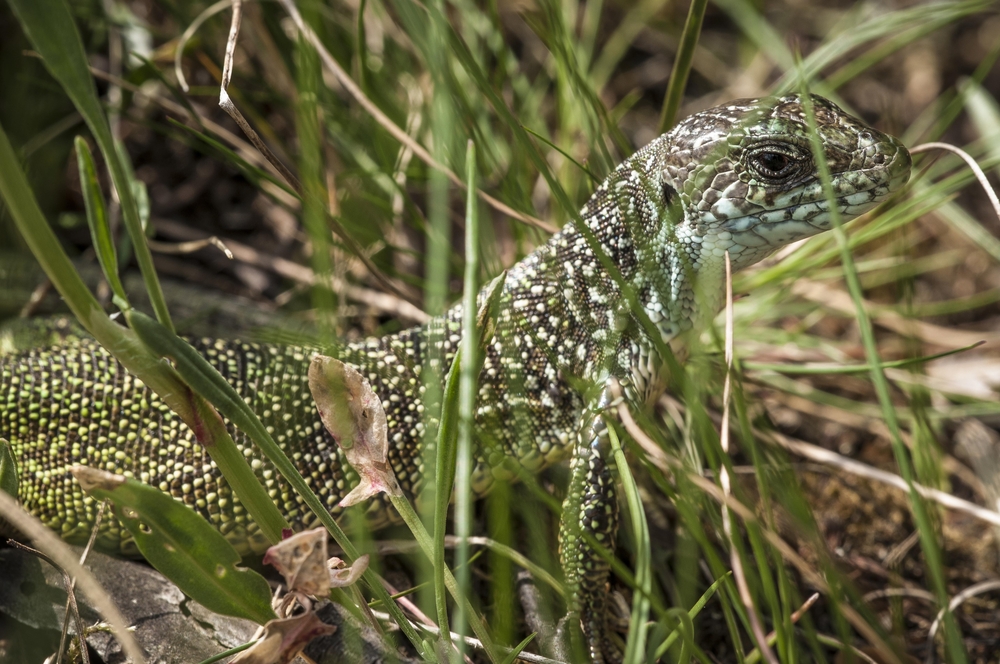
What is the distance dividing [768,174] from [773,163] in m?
0.04

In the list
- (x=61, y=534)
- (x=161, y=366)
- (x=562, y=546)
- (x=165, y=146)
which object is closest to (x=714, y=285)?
(x=562, y=546)

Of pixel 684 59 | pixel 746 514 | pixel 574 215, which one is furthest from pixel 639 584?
pixel 684 59

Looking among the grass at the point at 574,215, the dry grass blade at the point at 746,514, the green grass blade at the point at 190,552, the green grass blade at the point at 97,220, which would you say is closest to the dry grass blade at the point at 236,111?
the grass at the point at 574,215

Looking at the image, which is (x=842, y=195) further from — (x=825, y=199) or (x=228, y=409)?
(x=228, y=409)

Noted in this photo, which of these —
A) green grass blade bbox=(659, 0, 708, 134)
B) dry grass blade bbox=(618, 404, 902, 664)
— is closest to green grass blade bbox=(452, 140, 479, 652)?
dry grass blade bbox=(618, 404, 902, 664)

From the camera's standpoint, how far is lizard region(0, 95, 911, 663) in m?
2.39

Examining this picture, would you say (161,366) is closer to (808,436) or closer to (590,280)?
(590,280)

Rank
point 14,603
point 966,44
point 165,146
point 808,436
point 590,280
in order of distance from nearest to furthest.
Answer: point 14,603 → point 590,280 → point 808,436 → point 165,146 → point 966,44

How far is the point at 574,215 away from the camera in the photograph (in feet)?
6.35

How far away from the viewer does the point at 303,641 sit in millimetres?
1812

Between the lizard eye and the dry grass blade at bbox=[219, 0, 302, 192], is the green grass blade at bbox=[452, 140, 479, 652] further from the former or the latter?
the lizard eye

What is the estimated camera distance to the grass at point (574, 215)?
2.12 m

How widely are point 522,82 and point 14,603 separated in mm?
2930

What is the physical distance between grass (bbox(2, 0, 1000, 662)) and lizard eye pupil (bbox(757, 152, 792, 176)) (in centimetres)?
21
